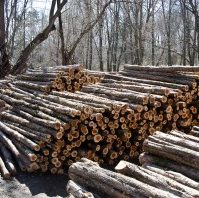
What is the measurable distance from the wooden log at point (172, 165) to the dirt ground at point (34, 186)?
1.57 m

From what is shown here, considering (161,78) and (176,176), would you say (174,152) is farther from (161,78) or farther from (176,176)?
(161,78)

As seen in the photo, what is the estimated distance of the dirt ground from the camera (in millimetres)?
A: 6348

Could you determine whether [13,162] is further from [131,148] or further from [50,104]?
[131,148]

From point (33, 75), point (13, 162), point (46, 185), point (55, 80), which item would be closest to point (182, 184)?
point (46, 185)

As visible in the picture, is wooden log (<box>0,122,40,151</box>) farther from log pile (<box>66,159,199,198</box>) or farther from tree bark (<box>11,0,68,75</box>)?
tree bark (<box>11,0,68,75</box>)

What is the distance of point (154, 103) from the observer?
312 inches

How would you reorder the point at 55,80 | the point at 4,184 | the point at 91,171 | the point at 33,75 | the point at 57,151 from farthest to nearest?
1. the point at 33,75
2. the point at 55,80
3. the point at 57,151
4. the point at 4,184
5. the point at 91,171

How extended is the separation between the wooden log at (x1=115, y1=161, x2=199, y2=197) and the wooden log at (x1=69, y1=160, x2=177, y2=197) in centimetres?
11

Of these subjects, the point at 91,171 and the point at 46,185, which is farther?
the point at 46,185

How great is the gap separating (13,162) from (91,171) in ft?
9.22

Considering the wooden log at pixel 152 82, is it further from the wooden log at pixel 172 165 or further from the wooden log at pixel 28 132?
the wooden log at pixel 172 165

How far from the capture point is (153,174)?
4707 millimetres

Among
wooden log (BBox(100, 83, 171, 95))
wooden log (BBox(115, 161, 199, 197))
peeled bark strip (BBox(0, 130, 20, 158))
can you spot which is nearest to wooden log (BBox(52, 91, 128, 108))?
wooden log (BBox(100, 83, 171, 95))

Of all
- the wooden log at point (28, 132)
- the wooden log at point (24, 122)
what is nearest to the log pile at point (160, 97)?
the wooden log at point (24, 122)
